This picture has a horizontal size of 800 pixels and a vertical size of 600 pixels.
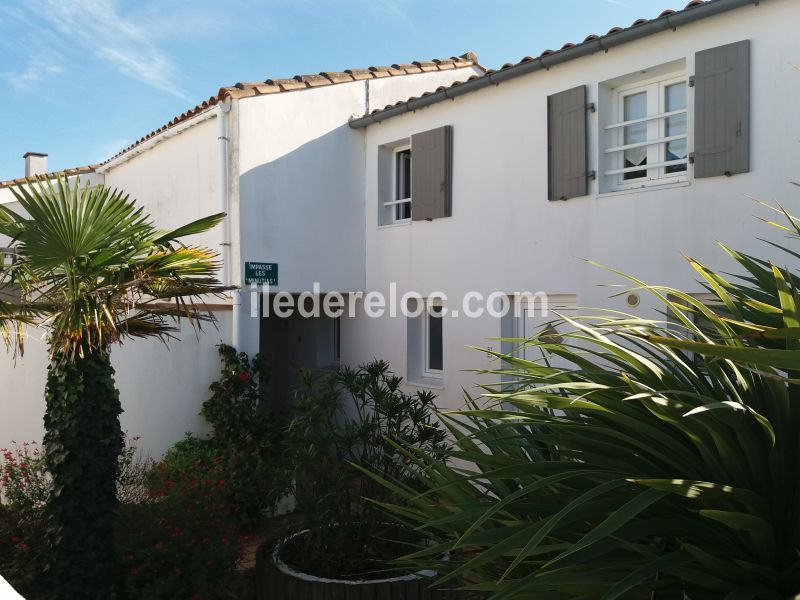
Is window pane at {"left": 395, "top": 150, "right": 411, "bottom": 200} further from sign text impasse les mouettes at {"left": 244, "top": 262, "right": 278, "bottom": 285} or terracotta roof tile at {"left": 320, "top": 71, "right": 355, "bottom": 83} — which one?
sign text impasse les mouettes at {"left": 244, "top": 262, "right": 278, "bottom": 285}

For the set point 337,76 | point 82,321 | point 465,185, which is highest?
point 337,76

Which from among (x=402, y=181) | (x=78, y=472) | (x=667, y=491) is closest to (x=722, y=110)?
(x=402, y=181)

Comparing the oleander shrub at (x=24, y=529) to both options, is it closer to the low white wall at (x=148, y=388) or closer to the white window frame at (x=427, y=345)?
the low white wall at (x=148, y=388)

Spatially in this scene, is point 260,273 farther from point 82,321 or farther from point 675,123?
point 675,123

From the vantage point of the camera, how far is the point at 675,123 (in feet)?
24.8

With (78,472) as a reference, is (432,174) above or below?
above

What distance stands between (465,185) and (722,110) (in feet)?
11.7

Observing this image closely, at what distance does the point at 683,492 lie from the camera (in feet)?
6.33

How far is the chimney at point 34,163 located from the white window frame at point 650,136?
1376 cm

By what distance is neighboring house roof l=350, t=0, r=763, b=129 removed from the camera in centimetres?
679

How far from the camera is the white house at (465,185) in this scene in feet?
22.4

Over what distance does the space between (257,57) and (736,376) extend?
371 inches

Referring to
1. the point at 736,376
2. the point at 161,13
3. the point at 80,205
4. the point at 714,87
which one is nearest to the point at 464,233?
the point at 714,87

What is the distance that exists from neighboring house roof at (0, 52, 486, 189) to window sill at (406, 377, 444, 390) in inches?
187
